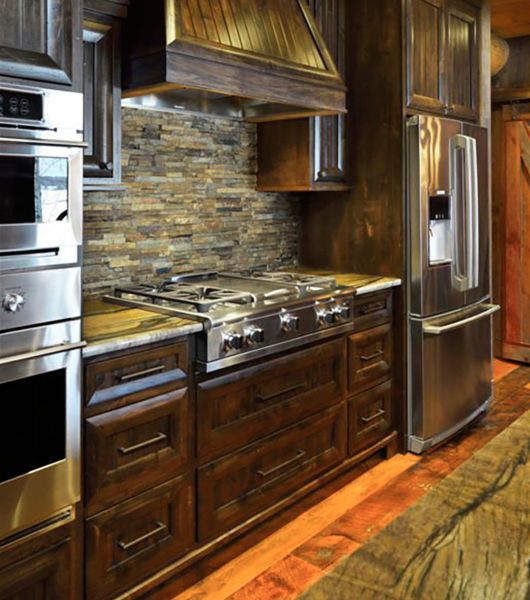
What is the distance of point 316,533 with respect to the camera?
2.66 meters

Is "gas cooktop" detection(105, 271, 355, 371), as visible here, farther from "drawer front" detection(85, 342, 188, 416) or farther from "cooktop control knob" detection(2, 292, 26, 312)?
"cooktop control knob" detection(2, 292, 26, 312)

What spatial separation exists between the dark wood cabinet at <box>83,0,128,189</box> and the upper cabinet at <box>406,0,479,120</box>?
156 cm

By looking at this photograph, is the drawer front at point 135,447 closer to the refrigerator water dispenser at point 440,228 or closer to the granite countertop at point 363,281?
the granite countertop at point 363,281

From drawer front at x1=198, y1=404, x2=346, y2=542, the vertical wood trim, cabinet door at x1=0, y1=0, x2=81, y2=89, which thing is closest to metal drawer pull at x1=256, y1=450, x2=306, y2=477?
drawer front at x1=198, y1=404, x2=346, y2=542

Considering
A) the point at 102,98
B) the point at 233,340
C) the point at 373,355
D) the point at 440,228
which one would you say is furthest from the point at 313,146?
the point at 233,340

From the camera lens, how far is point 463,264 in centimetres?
347

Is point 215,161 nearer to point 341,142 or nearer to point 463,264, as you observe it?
point 341,142

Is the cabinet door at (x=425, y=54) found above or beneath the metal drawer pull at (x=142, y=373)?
above

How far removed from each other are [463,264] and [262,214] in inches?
44.3

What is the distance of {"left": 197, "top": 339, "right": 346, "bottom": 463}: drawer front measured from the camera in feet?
7.66

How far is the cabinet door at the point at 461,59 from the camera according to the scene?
3.54m

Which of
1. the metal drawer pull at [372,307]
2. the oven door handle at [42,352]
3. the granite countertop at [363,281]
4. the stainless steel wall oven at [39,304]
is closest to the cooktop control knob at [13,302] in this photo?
the stainless steel wall oven at [39,304]

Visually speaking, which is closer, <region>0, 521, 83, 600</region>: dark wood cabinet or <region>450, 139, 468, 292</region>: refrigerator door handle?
<region>0, 521, 83, 600</region>: dark wood cabinet

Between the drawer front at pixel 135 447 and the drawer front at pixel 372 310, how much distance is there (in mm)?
1154
